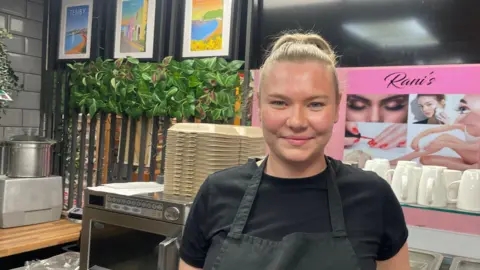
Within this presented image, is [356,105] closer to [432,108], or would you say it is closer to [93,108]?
[432,108]

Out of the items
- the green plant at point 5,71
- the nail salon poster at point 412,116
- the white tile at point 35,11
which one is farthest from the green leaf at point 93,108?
the nail salon poster at point 412,116

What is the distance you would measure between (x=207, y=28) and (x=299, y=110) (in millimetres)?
1827

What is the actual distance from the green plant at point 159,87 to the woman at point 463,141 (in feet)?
3.64

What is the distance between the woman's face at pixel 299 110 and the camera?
1014mm

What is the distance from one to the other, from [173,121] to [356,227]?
1903 millimetres

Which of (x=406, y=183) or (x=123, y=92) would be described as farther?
(x=123, y=92)

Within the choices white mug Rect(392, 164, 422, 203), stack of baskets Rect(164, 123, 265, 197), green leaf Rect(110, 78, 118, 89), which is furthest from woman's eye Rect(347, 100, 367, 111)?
green leaf Rect(110, 78, 118, 89)

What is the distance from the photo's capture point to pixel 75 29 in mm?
3289

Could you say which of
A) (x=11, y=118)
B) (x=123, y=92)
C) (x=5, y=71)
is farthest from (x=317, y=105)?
(x=11, y=118)

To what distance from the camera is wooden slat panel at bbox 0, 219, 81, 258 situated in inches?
94.4

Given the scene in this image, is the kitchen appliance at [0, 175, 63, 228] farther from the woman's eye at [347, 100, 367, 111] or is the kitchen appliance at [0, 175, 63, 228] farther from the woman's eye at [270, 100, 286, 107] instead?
the woman's eye at [270, 100, 286, 107]

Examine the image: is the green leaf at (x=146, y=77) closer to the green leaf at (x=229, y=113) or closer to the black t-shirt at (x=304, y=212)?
the green leaf at (x=229, y=113)

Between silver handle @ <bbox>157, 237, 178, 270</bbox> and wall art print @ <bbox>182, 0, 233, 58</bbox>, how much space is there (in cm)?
127

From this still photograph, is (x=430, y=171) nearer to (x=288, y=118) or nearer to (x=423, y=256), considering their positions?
(x=423, y=256)
